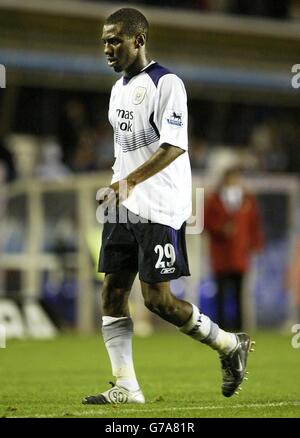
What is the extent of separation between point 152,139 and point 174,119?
0.27m

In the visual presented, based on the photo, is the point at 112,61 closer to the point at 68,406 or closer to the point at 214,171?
the point at 68,406

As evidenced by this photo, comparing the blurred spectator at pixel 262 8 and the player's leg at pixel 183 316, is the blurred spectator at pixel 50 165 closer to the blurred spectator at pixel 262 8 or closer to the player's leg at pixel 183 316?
the blurred spectator at pixel 262 8

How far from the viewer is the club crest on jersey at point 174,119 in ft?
24.3

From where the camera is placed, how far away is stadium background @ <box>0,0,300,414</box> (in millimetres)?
18438

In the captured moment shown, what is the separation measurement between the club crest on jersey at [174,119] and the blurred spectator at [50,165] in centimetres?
1290

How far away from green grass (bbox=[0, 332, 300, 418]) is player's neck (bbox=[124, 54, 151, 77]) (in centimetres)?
210

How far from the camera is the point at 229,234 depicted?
16.1 m

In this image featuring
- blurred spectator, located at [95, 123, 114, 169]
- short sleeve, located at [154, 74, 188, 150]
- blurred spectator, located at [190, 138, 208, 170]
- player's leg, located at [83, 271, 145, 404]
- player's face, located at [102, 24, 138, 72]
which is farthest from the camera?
blurred spectator, located at [190, 138, 208, 170]

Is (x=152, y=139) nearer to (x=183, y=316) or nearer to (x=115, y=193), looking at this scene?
(x=115, y=193)

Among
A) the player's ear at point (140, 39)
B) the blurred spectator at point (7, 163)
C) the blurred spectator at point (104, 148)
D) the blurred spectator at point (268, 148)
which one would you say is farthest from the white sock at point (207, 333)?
the blurred spectator at point (268, 148)

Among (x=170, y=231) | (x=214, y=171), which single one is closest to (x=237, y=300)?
(x=214, y=171)

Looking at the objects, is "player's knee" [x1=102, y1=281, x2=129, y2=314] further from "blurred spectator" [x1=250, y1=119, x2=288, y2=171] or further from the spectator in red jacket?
"blurred spectator" [x1=250, y1=119, x2=288, y2=171]

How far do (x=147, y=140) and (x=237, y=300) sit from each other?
869cm

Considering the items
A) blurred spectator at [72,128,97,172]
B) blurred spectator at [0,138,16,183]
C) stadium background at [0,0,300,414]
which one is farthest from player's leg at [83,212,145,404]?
blurred spectator at [72,128,97,172]
